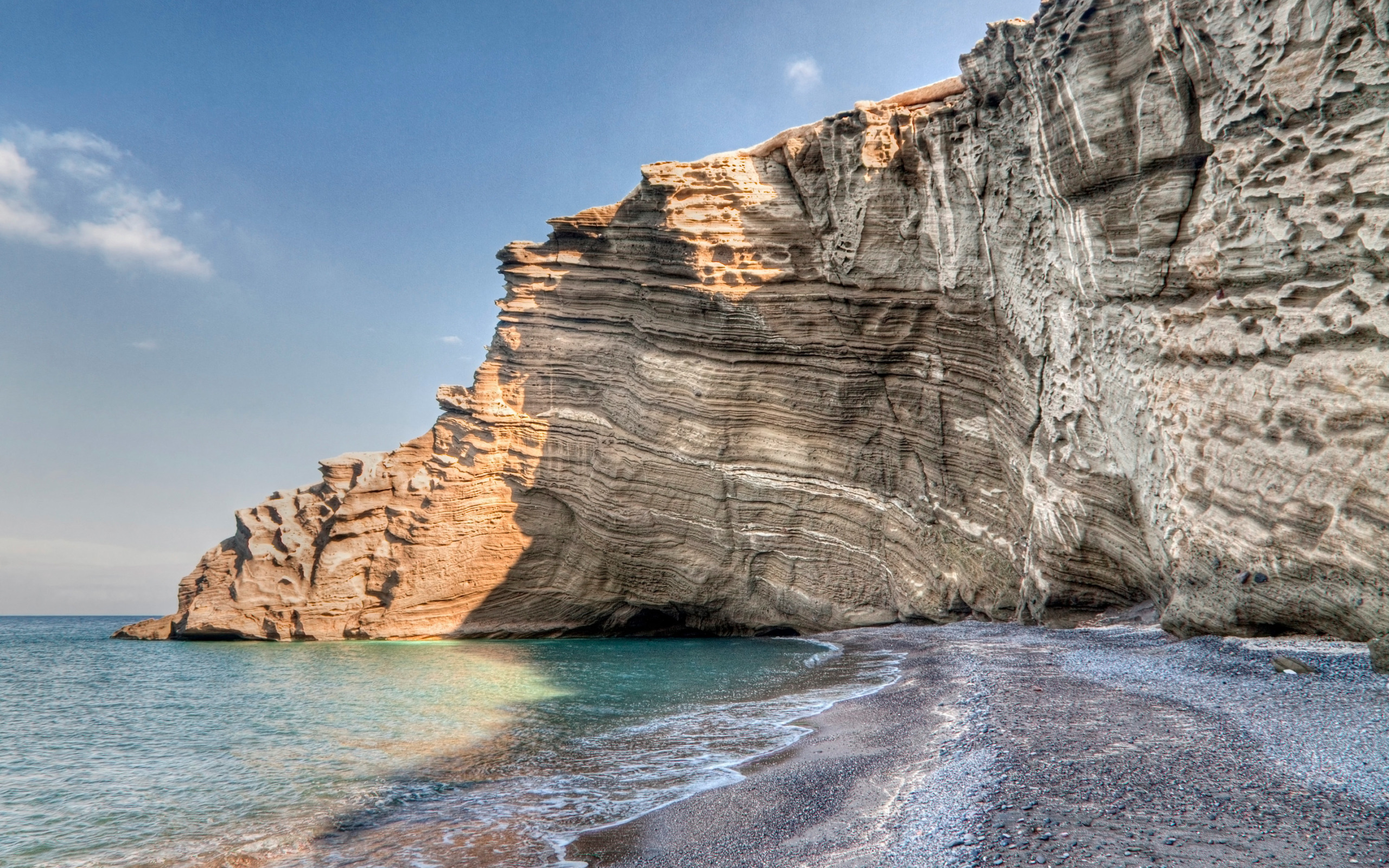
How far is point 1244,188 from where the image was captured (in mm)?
8945

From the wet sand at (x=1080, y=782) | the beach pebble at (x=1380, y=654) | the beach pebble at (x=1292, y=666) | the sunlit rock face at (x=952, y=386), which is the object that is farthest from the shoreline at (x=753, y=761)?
the beach pebble at (x=1380, y=654)

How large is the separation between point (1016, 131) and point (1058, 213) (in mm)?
2657

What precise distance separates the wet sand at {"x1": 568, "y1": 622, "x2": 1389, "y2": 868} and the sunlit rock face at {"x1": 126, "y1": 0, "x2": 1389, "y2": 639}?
261 cm

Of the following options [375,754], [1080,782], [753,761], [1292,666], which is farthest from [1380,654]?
[375,754]

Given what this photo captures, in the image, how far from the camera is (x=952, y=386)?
17766mm

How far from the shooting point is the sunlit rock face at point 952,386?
8.08 meters

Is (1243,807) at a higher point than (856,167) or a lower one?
lower

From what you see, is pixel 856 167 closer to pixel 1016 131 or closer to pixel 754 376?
pixel 1016 131

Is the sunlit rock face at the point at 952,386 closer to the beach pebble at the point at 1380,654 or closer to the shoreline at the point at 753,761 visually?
the beach pebble at the point at 1380,654

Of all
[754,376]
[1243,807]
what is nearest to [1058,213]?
[754,376]

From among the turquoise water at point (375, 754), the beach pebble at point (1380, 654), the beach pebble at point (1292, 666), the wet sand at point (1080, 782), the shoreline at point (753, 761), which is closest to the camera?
the wet sand at point (1080, 782)

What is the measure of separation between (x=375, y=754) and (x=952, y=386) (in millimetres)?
14468

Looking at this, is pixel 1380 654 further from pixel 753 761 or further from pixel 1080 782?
pixel 753 761

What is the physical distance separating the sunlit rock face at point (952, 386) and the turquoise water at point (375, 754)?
4912 millimetres
